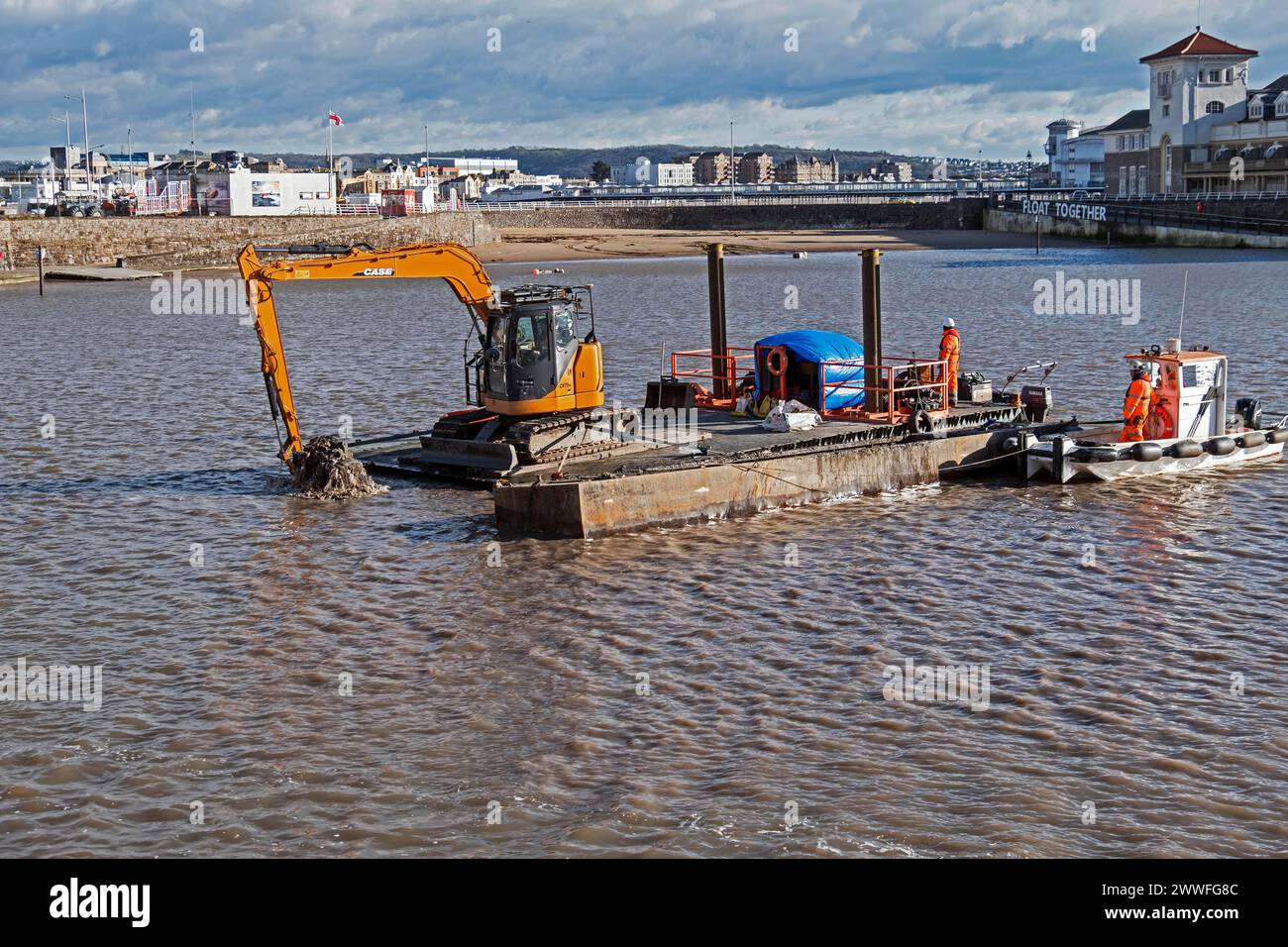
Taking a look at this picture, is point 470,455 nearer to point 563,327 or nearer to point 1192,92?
point 563,327

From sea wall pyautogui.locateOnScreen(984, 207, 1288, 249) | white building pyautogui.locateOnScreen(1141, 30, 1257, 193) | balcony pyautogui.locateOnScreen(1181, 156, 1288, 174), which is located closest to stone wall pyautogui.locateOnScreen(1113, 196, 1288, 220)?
sea wall pyautogui.locateOnScreen(984, 207, 1288, 249)

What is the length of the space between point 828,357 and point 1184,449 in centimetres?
612

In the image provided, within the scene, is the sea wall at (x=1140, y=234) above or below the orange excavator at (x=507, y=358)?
above

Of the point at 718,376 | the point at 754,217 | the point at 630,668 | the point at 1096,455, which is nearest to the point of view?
the point at 630,668

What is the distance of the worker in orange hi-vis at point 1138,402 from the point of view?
80.6 feet

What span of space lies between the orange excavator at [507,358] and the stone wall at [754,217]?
105483 mm

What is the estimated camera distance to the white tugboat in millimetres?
24406

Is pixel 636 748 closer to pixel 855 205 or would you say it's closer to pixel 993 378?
pixel 993 378

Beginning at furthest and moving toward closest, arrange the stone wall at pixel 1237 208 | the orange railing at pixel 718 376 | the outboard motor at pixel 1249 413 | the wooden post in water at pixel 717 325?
the stone wall at pixel 1237 208, the wooden post in water at pixel 717 325, the orange railing at pixel 718 376, the outboard motor at pixel 1249 413

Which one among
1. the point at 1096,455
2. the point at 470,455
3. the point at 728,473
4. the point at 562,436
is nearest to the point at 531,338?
the point at 562,436

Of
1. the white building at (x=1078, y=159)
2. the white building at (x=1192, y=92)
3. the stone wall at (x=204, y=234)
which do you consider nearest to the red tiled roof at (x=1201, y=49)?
the white building at (x=1192, y=92)

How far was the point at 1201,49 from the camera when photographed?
111 metres

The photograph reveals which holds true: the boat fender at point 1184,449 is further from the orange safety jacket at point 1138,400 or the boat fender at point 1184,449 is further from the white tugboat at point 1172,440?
the orange safety jacket at point 1138,400
